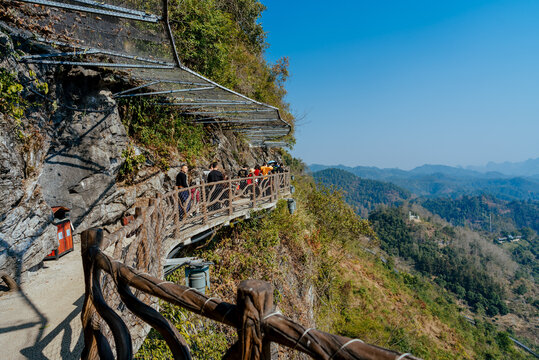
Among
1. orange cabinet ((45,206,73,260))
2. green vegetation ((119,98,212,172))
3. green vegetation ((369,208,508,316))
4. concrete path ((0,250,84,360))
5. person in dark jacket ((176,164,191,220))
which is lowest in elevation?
green vegetation ((369,208,508,316))

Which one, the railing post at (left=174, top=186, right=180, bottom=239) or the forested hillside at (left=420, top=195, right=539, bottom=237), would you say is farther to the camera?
the forested hillside at (left=420, top=195, right=539, bottom=237)

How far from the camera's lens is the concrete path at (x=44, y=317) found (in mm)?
2820

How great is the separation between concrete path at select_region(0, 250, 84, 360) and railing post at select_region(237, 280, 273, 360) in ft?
8.46

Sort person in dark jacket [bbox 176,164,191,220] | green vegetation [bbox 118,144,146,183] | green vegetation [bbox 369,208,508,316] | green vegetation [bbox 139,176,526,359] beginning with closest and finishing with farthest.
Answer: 1. person in dark jacket [bbox 176,164,191,220]
2. green vegetation [bbox 139,176,526,359]
3. green vegetation [bbox 118,144,146,183]
4. green vegetation [bbox 369,208,508,316]

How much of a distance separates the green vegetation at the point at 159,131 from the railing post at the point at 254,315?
873cm

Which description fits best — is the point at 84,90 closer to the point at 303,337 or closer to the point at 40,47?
the point at 40,47

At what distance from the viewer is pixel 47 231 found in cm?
531

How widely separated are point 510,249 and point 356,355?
145 m

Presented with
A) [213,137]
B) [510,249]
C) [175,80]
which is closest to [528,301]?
[510,249]

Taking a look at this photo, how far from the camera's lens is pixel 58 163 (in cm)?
675

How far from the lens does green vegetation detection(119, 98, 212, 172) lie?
29.8ft

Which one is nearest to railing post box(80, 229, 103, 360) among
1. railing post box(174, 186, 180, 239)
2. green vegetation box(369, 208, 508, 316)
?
railing post box(174, 186, 180, 239)

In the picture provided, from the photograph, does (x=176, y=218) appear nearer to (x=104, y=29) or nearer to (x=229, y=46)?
(x=104, y=29)

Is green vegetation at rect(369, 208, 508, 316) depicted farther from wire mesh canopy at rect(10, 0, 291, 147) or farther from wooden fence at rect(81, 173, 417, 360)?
wooden fence at rect(81, 173, 417, 360)
